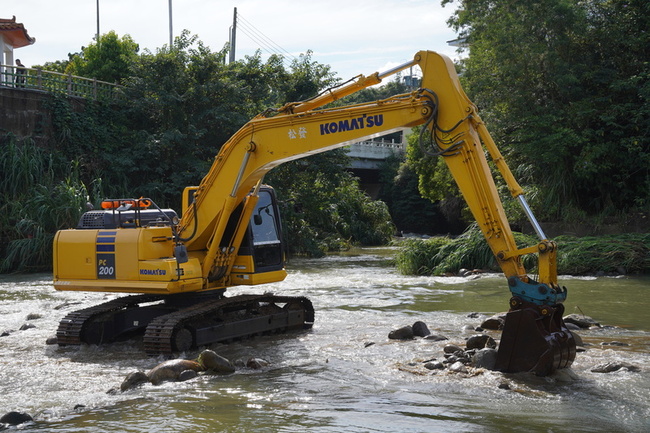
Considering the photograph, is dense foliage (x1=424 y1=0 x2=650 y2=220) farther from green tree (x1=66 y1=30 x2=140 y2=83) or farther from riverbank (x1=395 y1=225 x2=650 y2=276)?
green tree (x1=66 y1=30 x2=140 y2=83)

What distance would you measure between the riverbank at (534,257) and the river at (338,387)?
6.51 meters

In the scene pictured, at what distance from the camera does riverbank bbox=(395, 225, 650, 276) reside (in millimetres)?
19938

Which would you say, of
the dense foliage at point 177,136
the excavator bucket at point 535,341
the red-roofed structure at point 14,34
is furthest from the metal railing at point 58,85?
the excavator bucket at point 535,341

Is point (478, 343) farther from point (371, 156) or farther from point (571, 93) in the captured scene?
point (371, 156)

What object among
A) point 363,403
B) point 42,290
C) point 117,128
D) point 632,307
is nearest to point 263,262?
point 363,403

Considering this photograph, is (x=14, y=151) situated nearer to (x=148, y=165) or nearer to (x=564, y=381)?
(x=148, y=165)

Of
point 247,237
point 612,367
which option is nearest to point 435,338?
point 612,367

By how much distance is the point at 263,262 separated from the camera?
1159 centimetres

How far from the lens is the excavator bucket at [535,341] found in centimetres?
802

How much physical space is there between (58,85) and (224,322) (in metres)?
20.7

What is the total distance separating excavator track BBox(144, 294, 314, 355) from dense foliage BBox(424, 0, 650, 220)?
46.4 feet

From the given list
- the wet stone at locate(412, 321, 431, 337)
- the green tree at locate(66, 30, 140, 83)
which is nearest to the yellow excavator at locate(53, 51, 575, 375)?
the wet stone at locate(412, 321, 431, 337)

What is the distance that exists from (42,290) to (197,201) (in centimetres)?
852

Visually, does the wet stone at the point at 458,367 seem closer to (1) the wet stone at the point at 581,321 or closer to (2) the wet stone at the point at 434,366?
(2) the wet stone at the point at 434,366
